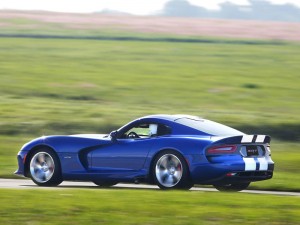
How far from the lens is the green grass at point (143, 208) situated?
32.8ft

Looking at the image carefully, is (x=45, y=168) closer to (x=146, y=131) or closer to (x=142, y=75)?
(x=146, y=131)

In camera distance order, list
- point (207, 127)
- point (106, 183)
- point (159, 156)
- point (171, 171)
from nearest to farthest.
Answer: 1. point (171, 171)
2. point (159, 156)
3. point (207, 127)
4. point (106, 183)

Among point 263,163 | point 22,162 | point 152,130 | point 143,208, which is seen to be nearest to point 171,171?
point 152,130

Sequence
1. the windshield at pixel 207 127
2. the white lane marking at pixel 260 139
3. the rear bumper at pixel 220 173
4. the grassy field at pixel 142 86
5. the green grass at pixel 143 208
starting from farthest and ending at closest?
1. the grassy field at pixel 142 86
2. the windshield at pixel 207 127
3. the white lane marking at pixel 260 139
4. the rear bumper at pixel 220 173
5. the green grass at pixel 143 208

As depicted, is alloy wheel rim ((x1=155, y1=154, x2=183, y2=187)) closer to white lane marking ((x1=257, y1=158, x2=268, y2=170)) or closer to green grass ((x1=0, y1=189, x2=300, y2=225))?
white lane marking ((x1=257, y1=158, x2=268, y2=170))

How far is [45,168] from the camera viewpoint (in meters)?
15.1

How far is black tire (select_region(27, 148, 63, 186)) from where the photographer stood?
15.0m

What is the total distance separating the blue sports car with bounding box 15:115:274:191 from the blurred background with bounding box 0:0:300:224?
1.78m

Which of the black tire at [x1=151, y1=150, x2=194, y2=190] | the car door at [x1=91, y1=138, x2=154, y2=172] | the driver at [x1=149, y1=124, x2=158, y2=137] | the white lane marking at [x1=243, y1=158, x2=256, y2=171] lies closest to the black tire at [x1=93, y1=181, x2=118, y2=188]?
the car door at [x1=91, y1=138, x2=154, y2=172]

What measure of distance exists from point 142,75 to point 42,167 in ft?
84.7

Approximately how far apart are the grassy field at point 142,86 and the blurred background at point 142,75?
4 centimetres

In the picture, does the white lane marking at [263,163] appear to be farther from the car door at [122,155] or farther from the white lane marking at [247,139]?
the car door at [122,155]

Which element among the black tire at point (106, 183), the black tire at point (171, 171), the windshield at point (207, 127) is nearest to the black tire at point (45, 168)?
the black tire at point (106, 183)

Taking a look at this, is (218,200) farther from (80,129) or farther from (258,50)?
(258,50)
